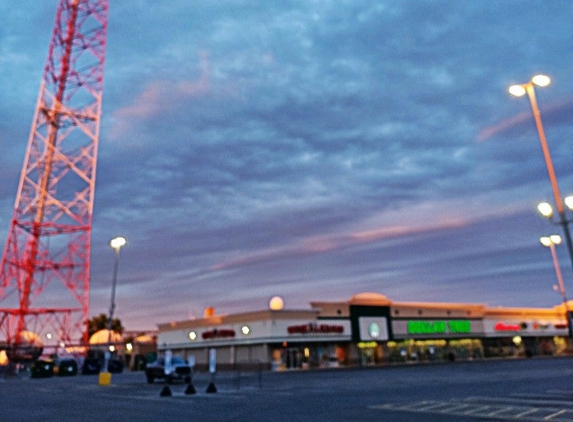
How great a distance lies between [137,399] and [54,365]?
4116cm

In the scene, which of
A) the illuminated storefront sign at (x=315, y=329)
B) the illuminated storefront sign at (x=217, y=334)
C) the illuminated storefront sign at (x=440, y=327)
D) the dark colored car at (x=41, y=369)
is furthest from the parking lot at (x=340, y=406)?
the illuminated storefront sign at (x=440, y=327)

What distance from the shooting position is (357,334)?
58.4m

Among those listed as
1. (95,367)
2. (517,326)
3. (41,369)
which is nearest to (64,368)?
(41,369)

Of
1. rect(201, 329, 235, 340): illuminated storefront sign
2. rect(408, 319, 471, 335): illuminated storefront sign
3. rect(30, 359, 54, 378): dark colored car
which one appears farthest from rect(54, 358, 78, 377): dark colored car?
rect(408, 319, 471, 335): illuminated storefront sign

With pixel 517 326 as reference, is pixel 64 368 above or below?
below

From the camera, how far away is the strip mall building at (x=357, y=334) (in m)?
53.6

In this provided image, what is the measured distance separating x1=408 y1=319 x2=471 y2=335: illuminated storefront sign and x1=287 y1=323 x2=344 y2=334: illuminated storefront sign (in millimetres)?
10974

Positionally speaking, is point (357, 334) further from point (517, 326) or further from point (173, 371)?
point (517, 326)

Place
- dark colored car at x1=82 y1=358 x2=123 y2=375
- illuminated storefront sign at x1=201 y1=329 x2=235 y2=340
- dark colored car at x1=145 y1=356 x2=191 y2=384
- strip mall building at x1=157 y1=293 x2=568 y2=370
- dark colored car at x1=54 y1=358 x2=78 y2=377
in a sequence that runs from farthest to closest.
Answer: dark colored car at x1=82 y1=358 x2=123 y2=375 → dark colored car at x1=54 y1=358 x2=78 y2=377 → illuminated storefront sign at x1=201 y1=329 x2=235 y2=340 → strip mall building at x1=157 y1=293 x2=568 y2=370 → dark colored car at x1=145 y1=356 x2=191 y2=384

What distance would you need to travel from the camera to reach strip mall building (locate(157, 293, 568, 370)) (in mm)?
53625

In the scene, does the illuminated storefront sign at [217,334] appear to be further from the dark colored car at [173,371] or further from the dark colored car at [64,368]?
the dark colored car at [173,371]

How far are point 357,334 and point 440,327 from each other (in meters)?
13.3

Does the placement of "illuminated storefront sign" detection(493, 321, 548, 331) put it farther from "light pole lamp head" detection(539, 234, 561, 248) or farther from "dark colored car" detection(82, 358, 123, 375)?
"dark colored car" detection(82, 358, 123, 375)

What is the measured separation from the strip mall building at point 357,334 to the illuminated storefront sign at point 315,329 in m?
0.10
